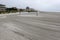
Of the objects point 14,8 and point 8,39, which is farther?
point 14,8

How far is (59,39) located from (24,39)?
1967 mm

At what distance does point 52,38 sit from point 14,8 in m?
68.7

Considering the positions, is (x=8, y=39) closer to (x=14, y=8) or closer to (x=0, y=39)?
(x=0, y=39)

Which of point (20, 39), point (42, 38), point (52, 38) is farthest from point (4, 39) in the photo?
point (52, 38)

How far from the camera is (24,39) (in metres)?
8.19

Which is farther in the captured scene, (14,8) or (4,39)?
(14,8)

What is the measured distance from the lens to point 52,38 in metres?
8.20

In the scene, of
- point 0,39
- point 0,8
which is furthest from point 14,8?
point 0,39

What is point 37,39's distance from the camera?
317 inches

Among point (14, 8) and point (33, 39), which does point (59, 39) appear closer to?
point (33, 39)

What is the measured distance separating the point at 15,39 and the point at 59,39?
2475 mm

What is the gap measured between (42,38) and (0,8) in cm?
6873

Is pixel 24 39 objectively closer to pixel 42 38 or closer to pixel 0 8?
pixel 42 38

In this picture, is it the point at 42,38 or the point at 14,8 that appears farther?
the point at 14,8
